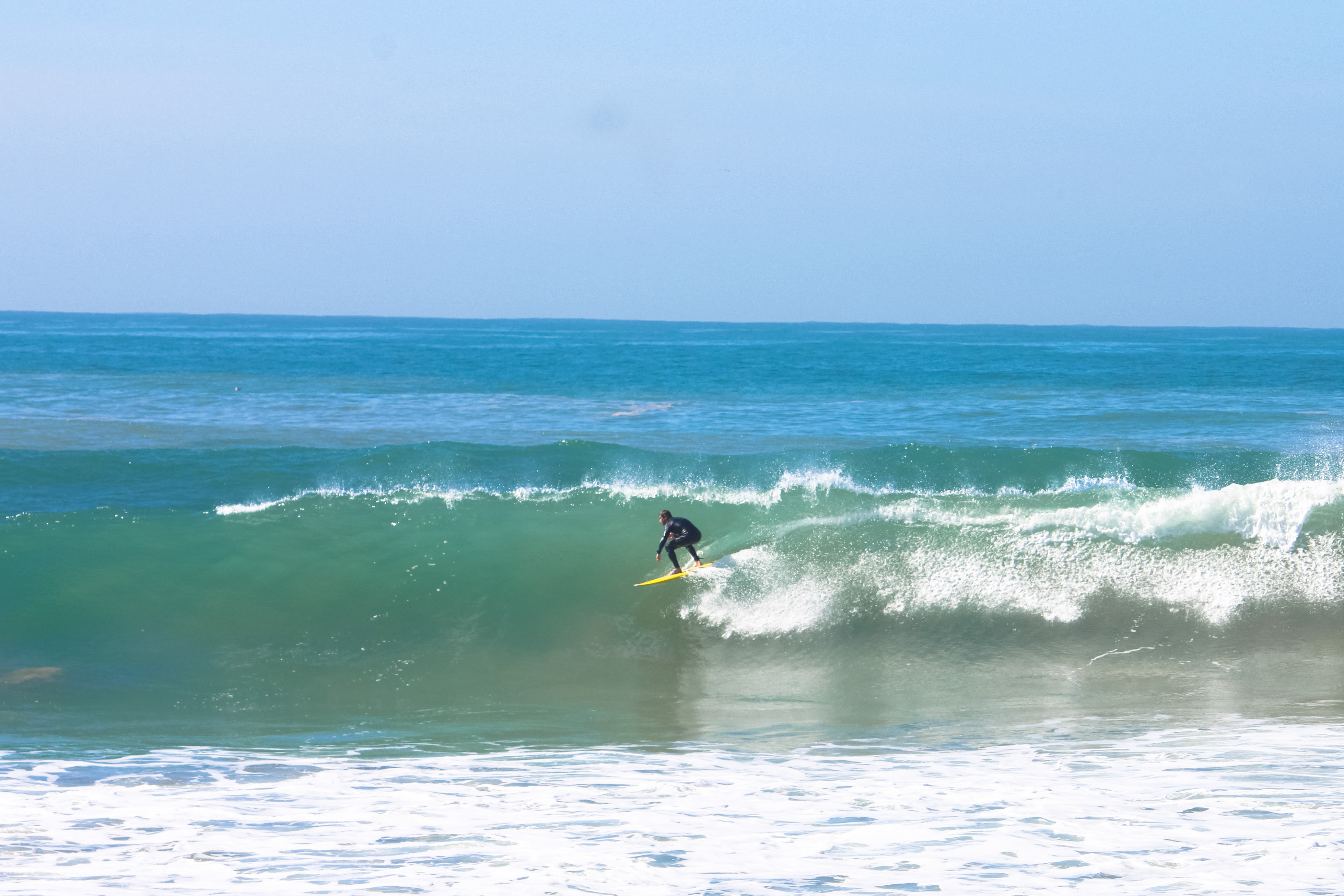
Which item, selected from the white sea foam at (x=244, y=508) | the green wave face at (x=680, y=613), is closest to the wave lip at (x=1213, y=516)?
the green wave face at (x=680, y=613)

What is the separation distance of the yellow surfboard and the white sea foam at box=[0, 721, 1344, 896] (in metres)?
5.48

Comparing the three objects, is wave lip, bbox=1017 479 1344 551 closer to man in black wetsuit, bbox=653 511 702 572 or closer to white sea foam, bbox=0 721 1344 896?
man in black wetsuit, bbox=653 511 702 572

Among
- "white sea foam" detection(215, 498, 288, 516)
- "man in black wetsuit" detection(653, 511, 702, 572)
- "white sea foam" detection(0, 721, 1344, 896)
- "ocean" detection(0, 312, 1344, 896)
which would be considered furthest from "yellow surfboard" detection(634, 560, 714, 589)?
"white sea foam" detection(215, 498, 288, 516)

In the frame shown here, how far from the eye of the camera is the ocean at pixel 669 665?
22.4ft

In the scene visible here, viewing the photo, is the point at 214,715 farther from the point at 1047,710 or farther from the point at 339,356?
the point at 339,356

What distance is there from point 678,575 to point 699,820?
743cm

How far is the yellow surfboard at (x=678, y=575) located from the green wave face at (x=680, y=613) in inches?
6.4

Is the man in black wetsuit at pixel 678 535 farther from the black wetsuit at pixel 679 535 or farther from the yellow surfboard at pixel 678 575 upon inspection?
the yellow surfboard at pixel 678 575

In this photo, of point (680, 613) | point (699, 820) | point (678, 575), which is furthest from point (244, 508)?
point (699, 820)

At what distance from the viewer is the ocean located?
6.82 m

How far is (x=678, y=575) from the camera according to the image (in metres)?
14.8

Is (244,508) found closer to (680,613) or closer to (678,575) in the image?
(678,575)

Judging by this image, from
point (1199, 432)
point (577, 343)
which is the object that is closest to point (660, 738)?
point (1199, 432)

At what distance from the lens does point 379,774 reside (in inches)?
338
